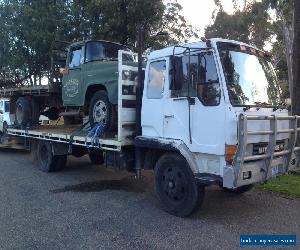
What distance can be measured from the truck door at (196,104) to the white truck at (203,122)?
0.01 m

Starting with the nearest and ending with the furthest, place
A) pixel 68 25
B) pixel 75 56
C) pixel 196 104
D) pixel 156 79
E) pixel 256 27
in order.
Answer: pixel 196 104
pixel 156 79
pixel 75 56
pixel 68 25
pixel 256 27

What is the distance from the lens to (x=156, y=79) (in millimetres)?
7023

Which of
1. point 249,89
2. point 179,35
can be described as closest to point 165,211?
point 249,89

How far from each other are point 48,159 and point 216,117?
597cm

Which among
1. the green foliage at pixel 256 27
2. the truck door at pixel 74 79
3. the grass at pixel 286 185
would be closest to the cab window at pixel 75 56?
the truck door at pixel 74 79

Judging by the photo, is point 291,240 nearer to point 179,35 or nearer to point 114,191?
point 114,191

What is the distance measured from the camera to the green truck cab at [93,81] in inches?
326

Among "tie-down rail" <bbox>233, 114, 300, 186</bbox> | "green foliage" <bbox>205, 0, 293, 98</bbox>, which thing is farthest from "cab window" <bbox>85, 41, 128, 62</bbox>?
"green foliage" <bbox>205, 0, 293, 98</bbox>

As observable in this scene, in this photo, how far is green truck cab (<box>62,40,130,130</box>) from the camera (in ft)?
27.2

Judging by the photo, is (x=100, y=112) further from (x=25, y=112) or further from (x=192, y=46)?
(x=25, y=112)

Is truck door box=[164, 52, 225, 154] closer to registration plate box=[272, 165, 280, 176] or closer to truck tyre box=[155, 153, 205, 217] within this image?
truck tyre box=[155, 153, 205, 217]

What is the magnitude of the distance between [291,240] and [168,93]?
116 inches

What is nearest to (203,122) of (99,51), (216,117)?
(216,117)

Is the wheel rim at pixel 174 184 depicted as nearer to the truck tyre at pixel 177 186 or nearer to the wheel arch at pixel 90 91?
the truck tyre at pixel 177 186
